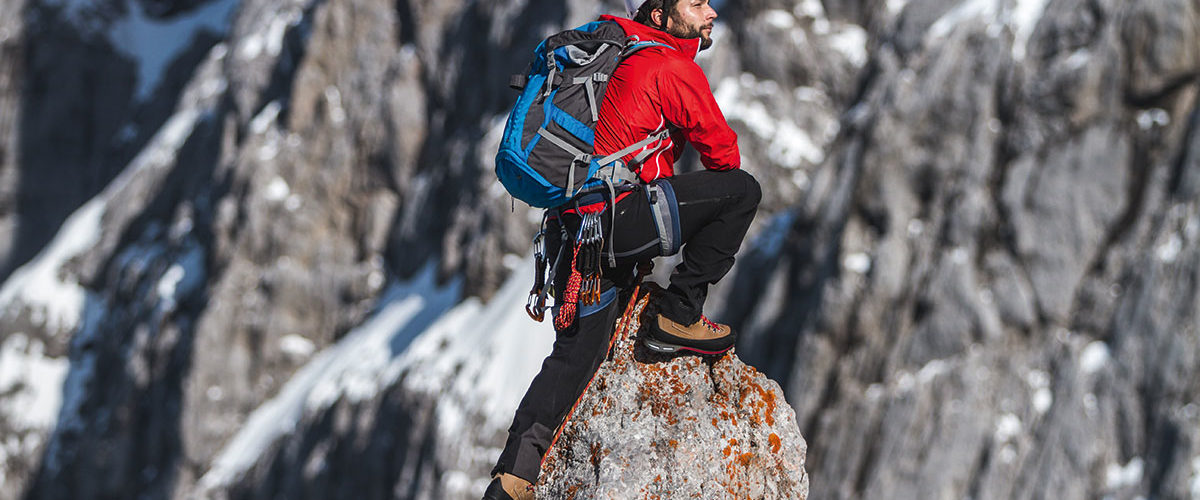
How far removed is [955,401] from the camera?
26891 mm

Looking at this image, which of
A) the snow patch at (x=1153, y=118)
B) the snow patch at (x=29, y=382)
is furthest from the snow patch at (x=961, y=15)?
the snow patch at (x=29, y=382)

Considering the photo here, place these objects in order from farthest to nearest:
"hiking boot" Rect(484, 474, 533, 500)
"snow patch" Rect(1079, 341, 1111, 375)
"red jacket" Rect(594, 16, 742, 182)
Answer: "snow patch" Rect(1079, 341, 1111, 375) < "red jacket" Rect(594, 16, 742, 182) < "hiking boot" Rect(484, 474, 533, 500)

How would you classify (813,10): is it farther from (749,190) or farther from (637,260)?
(637,260)

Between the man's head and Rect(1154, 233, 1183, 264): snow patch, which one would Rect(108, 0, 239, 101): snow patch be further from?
the man's head

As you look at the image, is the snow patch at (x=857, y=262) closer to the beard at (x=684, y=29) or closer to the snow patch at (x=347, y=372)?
the snow patch at (x=347, y=372)

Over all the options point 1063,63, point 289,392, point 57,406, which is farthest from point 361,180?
point 1063,63

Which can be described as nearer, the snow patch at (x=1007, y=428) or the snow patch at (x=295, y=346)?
the snow patch at (x=1007, y=428)

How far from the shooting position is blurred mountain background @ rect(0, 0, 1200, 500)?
26.4 metres

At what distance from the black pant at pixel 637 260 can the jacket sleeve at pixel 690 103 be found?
0.25 m

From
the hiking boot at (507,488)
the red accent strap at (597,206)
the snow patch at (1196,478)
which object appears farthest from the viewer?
the snow patch at (1196,478)

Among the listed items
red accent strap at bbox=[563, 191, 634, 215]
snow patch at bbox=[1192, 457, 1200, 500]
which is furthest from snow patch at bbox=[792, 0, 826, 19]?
red accent strap at bbox=[563, 191, 634, 215]

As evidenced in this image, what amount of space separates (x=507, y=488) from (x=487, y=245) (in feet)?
133

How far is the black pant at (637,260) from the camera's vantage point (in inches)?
261

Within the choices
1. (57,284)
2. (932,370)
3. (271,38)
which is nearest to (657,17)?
(932,370)
